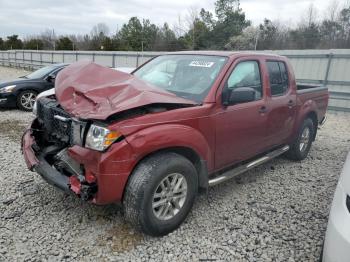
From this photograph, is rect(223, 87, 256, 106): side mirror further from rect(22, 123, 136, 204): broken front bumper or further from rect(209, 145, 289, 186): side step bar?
rect(22, 123, 136, 204): broken front bumper

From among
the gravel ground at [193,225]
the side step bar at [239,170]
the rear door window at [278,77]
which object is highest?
the rear door window at [278,77]

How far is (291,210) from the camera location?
375 cm

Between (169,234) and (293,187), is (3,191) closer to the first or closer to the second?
(169,234)

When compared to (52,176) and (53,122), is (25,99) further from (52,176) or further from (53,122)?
(52,176)

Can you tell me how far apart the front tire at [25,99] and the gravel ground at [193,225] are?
15.2ft

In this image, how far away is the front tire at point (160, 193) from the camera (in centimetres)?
276

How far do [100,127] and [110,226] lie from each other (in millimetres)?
1161

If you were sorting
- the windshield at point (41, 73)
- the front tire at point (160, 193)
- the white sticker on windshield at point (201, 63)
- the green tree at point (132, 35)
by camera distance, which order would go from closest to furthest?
the front tire at point (160, 193) < the white sticker on windshield at point (201, 63) < the windshield at point (41, 73) < the green tree at point (132, 35)

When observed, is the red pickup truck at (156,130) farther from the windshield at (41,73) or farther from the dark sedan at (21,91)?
the windshield at (41,73)

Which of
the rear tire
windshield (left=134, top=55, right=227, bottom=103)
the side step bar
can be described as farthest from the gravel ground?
windshield (left=134, top=55, right=227, bottom=103)

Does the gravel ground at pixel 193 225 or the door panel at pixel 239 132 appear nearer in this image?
the gravel ground at pixel 193 225

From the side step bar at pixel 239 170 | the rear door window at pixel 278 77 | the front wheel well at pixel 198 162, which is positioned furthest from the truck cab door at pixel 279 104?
the front wheel well at pixel 198 162

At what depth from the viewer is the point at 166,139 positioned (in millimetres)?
2863

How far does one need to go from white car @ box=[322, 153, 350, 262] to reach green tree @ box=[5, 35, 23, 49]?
54.9 metres
